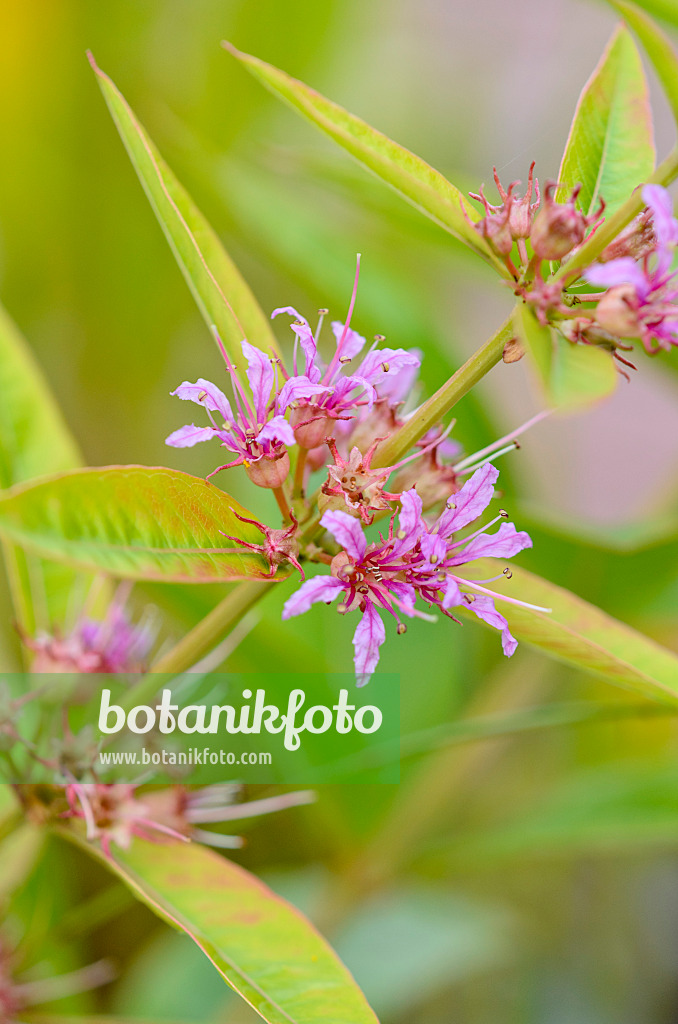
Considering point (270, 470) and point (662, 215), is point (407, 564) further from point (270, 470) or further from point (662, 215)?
point (662, 215)

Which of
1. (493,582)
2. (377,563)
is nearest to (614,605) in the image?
(493,582)

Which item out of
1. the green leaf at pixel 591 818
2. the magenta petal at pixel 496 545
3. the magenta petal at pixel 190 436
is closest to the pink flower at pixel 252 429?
the magenta petal at pixel 190 436

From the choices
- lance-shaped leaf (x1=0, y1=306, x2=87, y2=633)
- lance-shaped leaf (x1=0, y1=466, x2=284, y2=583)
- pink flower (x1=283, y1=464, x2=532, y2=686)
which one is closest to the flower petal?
pink flower (x1=283, y1=464, x2=532, y2=686)

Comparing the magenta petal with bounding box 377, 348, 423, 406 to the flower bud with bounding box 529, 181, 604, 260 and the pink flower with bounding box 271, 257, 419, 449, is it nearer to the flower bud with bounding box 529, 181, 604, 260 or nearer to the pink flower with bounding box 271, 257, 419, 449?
the pink flower with bounding box 271, 257, 419, 449

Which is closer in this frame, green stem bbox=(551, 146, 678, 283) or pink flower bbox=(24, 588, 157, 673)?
green stem bbox=(551, 146, 678, 283)

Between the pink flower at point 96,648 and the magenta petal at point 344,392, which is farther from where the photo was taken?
the pink flower at point 96,648

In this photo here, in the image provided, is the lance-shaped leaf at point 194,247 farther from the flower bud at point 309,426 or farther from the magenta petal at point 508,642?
the magenta petal at point 508,642

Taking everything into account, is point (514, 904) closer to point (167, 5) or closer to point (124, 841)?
point (124, 841)
